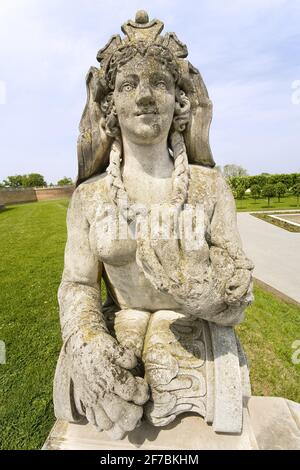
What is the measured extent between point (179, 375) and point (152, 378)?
0.40ft

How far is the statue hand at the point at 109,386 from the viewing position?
1274mm

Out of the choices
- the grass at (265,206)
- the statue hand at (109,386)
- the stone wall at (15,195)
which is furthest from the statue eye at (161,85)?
the stone wall at (15,195)

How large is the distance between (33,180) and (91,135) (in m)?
67.2

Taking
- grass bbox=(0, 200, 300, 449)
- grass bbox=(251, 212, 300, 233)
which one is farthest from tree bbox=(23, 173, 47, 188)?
grass bbox=(0, 200, 300, 449)

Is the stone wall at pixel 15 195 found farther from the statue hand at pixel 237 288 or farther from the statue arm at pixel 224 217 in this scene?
the statue hand at pixel 237 288

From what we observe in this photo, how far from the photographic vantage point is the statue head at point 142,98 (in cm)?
151

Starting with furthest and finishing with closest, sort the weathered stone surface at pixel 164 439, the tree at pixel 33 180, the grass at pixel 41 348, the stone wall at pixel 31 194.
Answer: the tree at pixel 33 180, the stone wall at pixel 31 194, the grass at pixel 41 348, the weathered stone surface at pixel 164 439

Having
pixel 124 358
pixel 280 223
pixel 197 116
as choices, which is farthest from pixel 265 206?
pixel 124 358

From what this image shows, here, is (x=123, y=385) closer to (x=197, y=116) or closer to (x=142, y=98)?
(x=142, y=98)

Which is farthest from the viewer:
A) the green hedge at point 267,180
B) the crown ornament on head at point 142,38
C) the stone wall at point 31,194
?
the stone wall at point 31,194

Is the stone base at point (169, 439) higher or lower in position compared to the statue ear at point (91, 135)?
lower

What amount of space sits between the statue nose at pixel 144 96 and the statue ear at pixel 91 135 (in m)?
0.31

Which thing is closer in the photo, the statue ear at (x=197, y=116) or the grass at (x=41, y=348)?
the statue ear at (x=197, y=116)

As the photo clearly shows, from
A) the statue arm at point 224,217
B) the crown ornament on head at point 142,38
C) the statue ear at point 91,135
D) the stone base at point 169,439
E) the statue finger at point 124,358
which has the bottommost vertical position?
the stone base at point 169,439
